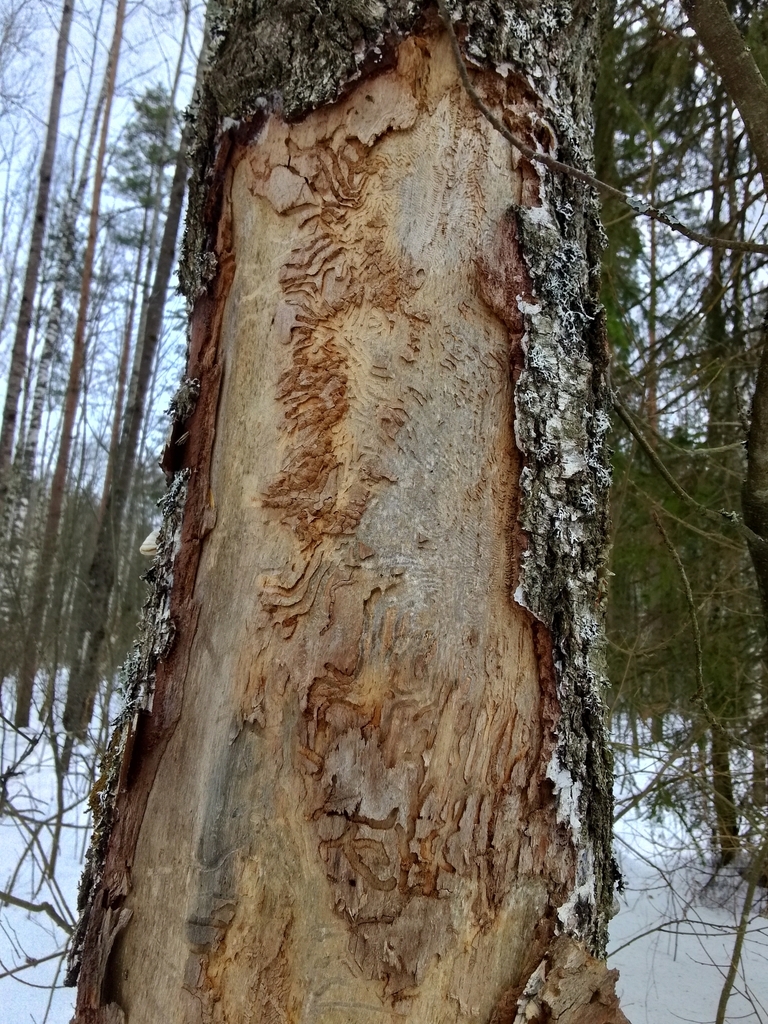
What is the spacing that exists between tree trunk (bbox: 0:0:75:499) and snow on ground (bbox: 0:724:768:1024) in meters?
4.17

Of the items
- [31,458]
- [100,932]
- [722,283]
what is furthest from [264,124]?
[31,458]

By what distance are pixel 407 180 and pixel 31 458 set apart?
26.1ft

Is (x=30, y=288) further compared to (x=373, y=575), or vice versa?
(x=30, y=288)

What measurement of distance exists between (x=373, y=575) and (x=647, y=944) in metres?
4.08

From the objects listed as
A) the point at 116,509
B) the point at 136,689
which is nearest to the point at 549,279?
the point at 136,689

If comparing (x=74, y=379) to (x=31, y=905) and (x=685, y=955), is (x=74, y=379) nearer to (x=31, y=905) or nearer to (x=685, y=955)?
(x=31, y=905)

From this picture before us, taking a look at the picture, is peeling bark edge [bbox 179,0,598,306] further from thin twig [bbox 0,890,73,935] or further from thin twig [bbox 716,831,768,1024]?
thin twig [bbox 716,831,768,1024]

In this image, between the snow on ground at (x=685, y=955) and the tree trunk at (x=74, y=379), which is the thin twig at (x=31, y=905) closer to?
the snow on ground at (x=685, y=955)

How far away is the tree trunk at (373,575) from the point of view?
0.78 metres

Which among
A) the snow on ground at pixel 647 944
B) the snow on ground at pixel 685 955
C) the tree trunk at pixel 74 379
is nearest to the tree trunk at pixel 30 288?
the tree trunk at pixel 74 379

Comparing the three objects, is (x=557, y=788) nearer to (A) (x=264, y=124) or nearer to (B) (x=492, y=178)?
(B) (x=492, y=178)

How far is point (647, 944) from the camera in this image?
3.88 meters

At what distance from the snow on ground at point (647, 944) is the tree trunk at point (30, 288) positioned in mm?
4175

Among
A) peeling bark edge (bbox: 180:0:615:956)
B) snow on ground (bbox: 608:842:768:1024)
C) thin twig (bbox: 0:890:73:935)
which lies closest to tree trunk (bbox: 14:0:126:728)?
thin twig (bbox: 0:890:73:935)
